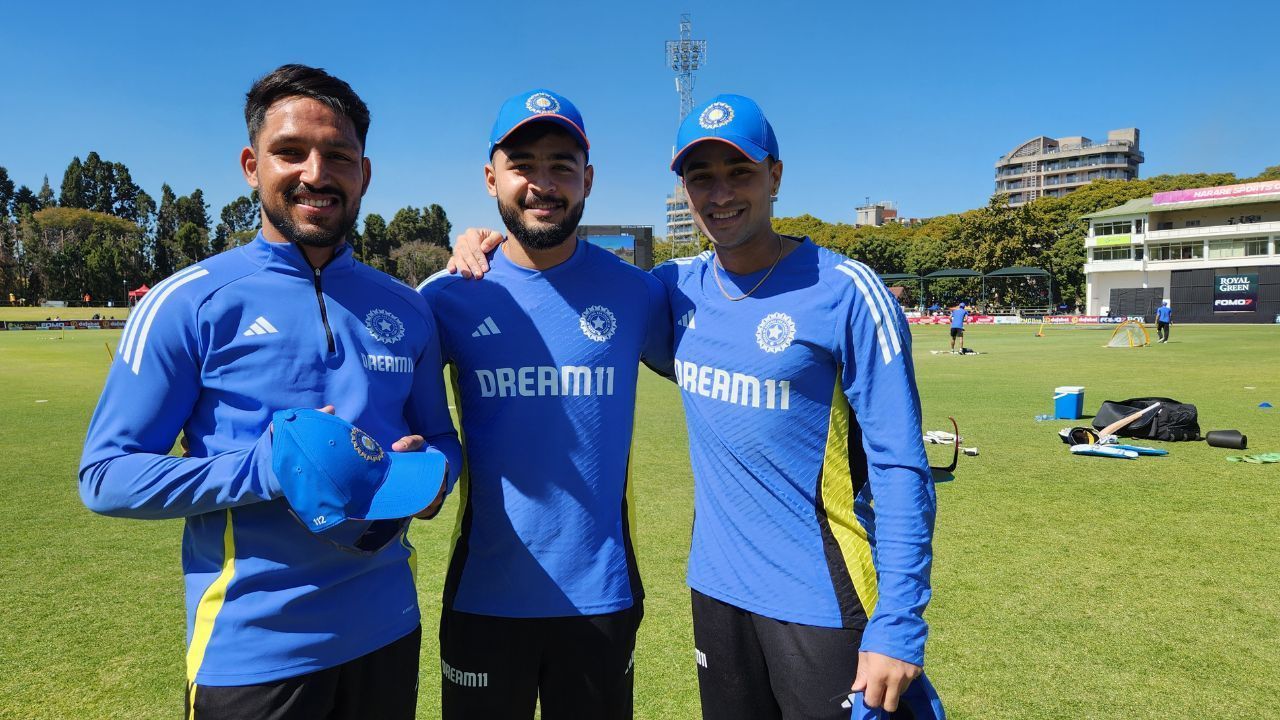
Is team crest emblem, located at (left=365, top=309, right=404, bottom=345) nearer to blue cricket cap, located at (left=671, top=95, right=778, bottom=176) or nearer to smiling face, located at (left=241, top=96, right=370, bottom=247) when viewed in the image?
smiling face, located at (left=241, top=96, right=370, bottom=247)

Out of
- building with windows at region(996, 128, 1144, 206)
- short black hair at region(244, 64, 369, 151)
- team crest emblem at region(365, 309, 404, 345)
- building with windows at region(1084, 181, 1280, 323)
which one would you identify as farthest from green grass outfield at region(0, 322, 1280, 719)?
building with windows at region(996, 128, 1144, 206)

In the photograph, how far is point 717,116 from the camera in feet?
8.37

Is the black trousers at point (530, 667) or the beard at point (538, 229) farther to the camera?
the beard at point (538, 229)

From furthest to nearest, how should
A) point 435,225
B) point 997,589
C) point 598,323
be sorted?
point 435,225
point 997,589
point 598,323

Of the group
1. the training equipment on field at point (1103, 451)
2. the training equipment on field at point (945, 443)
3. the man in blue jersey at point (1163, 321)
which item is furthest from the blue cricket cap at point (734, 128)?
the man in blue jersey at point (1163, 321)

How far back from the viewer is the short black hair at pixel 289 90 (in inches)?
87.4

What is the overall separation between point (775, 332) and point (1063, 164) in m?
140

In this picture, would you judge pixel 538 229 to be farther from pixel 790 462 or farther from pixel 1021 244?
pixel 1021 244

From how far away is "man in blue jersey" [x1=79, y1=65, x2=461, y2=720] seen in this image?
1.93 metres

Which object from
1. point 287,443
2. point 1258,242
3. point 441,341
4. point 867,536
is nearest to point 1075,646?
point 867,536

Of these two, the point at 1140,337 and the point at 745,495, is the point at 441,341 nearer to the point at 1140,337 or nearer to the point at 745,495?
the point at 745,495

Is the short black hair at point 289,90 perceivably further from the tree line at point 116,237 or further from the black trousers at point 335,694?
the tree line at point 116,237

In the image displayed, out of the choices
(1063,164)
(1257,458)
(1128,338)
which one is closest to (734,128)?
(1257,458)

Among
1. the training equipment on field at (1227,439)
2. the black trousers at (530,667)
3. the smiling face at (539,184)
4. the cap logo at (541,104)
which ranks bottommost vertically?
the training equipment on field at (1227,439)
